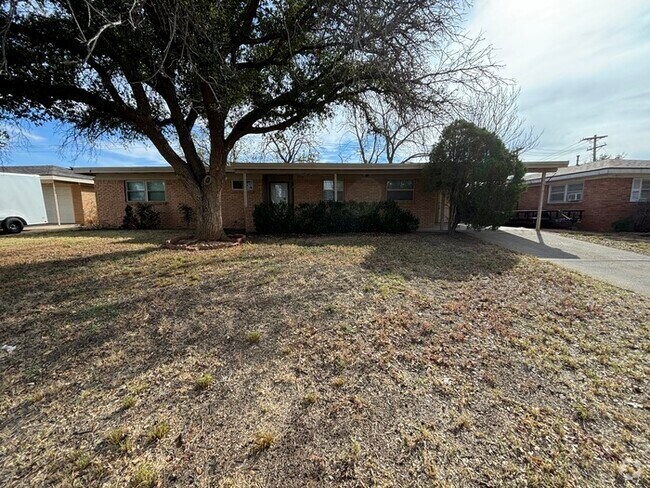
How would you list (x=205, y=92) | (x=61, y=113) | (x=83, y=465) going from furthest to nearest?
(x=61, y=113) < (x=205, y=92) < (x=83, y=465)

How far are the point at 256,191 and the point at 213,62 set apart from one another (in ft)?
23.8

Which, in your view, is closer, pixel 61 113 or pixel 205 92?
pixel 205 92

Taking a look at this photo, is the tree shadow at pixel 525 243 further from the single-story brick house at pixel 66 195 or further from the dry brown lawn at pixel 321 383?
the single-story brick house at pixel 66 195

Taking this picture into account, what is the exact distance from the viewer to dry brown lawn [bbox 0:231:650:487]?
1713 mm

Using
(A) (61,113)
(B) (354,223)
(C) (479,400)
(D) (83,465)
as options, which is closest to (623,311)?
(C) (479,400)

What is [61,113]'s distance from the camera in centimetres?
749

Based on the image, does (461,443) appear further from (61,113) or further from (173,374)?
(61,113)

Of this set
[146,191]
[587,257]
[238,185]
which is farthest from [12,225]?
[587,257]

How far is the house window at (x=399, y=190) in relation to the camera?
488 inches

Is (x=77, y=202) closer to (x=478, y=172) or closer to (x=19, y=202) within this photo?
(x=19, y=202)

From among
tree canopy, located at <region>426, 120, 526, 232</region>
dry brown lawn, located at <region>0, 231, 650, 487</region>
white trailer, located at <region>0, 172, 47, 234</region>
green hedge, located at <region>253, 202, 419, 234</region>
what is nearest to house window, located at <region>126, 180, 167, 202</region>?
white trailer, located at <region>0, 172, 47, 234</region>

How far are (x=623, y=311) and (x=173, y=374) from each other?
534 cm

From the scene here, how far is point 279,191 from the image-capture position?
12.8 metres

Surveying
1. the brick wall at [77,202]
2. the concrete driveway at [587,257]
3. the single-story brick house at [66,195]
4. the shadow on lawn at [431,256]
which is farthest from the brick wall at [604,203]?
the brick wall at [77,202]
